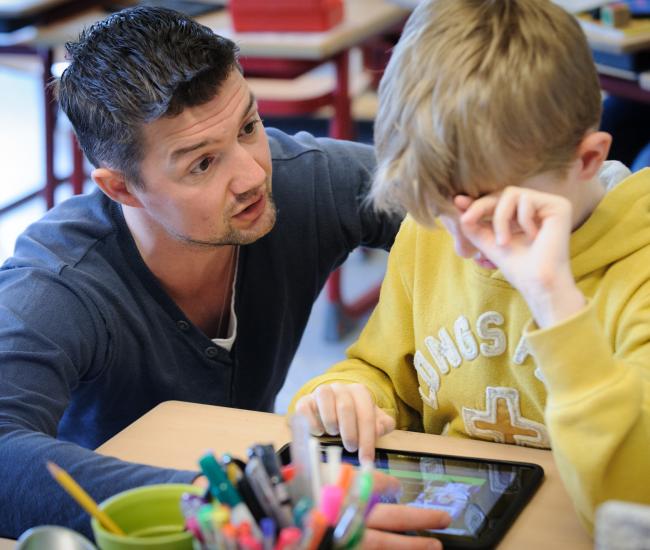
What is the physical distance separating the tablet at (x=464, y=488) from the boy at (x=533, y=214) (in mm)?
53

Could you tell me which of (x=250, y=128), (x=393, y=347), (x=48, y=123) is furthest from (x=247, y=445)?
(x=48, y=123)

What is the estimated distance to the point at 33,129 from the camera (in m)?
4.59

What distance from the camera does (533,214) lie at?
3.08 feet

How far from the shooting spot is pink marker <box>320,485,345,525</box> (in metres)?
0.73

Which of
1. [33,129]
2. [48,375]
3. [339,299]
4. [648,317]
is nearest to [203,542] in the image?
[648,317]

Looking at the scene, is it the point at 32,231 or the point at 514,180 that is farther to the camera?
the point at 32,231

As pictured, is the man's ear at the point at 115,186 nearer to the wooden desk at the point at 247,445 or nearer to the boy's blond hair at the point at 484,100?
the wooden desk at the point at 247,445

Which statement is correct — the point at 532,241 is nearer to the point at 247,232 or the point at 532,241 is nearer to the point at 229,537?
the point at 229,537

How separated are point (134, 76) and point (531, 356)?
0.62 m

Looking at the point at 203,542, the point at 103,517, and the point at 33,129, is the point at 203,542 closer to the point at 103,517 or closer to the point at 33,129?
the point at 103,517

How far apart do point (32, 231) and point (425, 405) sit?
0.61 meters

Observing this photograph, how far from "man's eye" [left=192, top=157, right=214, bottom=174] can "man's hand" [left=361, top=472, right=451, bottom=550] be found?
0.62 m

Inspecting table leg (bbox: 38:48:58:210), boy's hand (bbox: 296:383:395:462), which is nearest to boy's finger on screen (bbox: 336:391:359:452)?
boy's hand (bbox: 296:383:395:462)

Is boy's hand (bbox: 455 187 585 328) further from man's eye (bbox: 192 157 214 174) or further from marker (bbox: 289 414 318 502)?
man's eye (bbox: 192 157 214 174)
